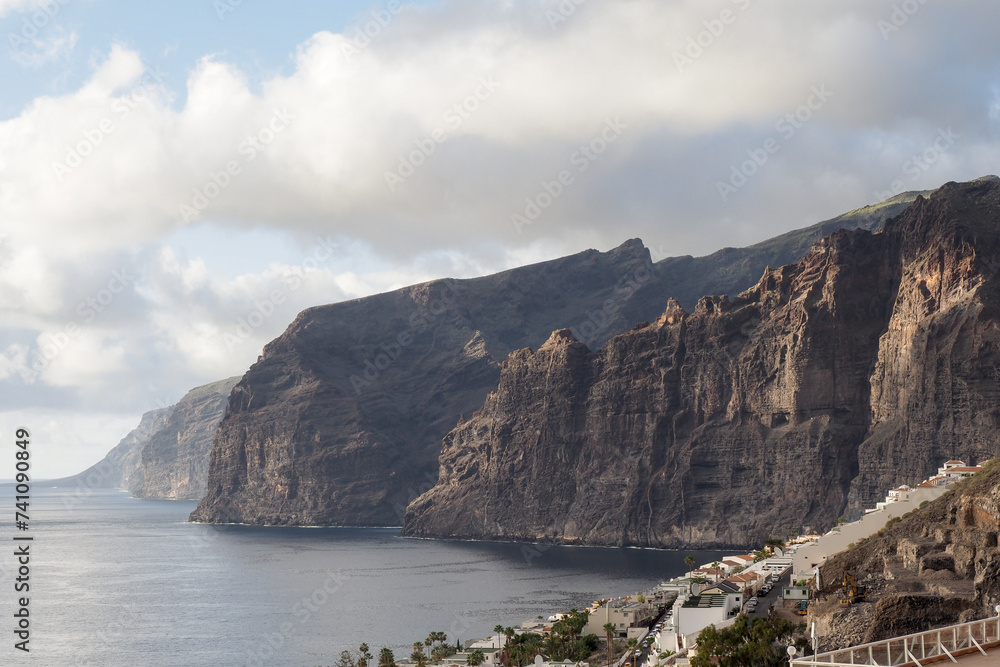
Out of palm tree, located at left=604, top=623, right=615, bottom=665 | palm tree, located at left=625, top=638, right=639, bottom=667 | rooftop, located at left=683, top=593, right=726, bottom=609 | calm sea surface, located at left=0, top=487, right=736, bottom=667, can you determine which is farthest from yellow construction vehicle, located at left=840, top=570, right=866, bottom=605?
calm sea surface, located at left=0, top=487, right=736, bottom=667

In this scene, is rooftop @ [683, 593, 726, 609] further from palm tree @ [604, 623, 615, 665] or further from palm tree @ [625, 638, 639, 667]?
palm tree @ [604, 623, 615, 665]

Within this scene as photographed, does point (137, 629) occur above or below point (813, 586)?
below

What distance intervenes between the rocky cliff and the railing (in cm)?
3595

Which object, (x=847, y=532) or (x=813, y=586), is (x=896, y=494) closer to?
(x=847, y=532)

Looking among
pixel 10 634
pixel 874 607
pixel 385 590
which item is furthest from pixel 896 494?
pixel 10 634

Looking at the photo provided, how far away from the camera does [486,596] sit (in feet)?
583

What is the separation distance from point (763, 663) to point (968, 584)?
20049 mm

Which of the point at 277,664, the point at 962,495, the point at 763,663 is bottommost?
the point at 277,664

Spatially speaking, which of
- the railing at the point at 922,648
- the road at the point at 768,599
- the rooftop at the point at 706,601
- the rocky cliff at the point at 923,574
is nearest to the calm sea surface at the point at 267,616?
the road at the point at 768,599

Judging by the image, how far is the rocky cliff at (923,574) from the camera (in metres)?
63.5

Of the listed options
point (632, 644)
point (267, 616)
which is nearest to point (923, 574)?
point (632, 644)

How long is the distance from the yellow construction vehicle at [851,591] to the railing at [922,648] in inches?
1937

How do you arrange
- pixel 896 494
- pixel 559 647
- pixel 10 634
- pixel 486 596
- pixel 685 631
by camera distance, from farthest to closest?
pixel 486 596, pixel 10 634, pixel 896 494, pixel 559 647, pixel 685 631

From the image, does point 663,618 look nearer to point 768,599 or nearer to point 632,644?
point 632,644
